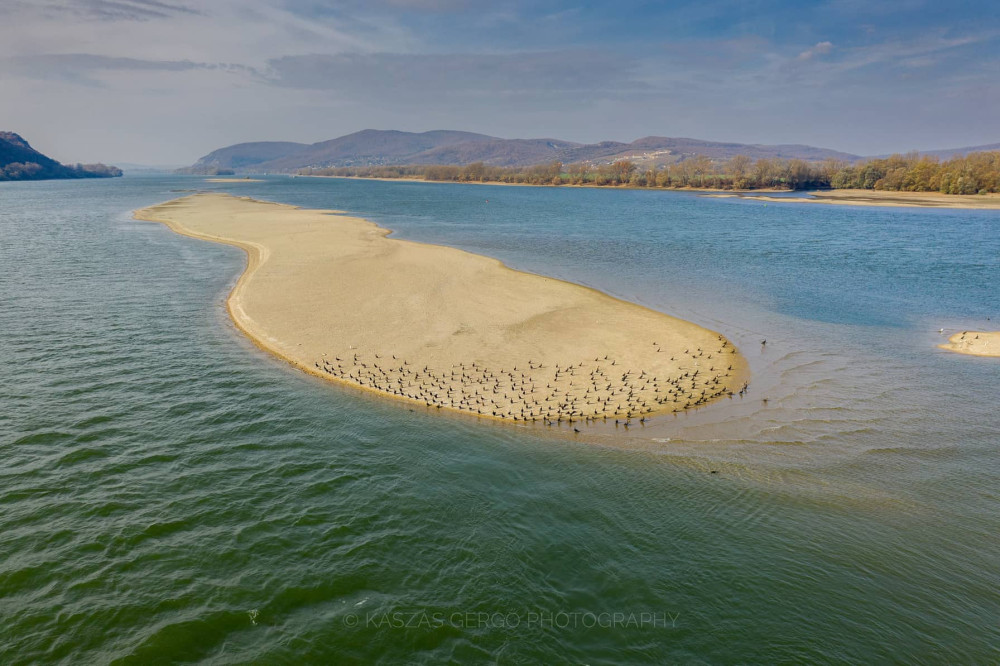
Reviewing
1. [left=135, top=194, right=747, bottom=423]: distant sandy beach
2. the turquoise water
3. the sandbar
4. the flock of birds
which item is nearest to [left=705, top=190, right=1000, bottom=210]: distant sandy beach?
the sandbar

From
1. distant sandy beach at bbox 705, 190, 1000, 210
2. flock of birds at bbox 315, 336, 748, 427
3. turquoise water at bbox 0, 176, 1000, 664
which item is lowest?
turquoise water at bbox 0, 176, 1000, 664

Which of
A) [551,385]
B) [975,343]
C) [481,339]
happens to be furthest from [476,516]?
[975,343]

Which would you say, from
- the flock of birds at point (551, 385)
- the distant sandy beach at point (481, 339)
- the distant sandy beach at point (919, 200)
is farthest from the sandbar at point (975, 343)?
the distant sandy beach at point (919, 200)

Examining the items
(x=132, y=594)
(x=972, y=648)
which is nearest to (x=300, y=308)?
(x=132, y=594)

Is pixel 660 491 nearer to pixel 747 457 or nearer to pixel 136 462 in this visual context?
pixel 747 457

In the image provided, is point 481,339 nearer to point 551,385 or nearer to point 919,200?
point 551,385

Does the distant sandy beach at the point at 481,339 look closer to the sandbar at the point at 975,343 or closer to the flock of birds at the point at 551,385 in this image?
the flock of birds at the point at 551,385

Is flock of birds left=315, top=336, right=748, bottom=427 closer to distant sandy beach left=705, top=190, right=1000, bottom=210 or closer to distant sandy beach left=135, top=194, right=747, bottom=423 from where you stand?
distant sandy beach left=135, top=194, right=747, bottom=423
